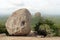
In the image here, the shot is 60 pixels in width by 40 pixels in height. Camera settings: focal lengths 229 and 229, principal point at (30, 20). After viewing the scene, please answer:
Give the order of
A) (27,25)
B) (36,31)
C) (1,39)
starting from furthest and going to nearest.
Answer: (36,31), (27,25), (1,39)

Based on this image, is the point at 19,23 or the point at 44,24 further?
the point at 44,24

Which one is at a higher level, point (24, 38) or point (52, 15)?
point (52, 15)

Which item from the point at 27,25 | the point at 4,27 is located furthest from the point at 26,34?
the point at 4,27

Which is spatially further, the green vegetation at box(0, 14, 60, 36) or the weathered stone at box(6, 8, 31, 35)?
the green vegetation at box(0, 14, 60, 36)

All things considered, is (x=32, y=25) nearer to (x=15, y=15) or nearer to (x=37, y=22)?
(x=37, y=22)

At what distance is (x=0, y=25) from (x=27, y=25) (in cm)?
126

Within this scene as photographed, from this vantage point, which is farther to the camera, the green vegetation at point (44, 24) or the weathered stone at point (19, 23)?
the green vegetation at point (44, 24)

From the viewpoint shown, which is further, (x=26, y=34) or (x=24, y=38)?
(x=26, y=34)

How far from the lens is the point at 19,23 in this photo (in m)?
7.98

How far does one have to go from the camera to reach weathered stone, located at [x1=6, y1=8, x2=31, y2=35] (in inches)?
312

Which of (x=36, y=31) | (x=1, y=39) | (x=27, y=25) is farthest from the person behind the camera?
(x=36, y=31)

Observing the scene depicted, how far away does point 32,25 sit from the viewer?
855 centimetres

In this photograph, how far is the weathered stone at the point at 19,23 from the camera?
7.93 m

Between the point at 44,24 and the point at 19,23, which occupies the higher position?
the point at 19,23
